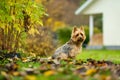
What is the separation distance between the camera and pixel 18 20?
13852 millimetres

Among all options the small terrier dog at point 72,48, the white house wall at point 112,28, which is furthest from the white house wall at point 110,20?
the small terrier dog at point 72,48

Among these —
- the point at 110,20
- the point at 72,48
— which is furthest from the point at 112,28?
the point at 72,48

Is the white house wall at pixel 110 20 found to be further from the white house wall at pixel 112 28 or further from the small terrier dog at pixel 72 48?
the small terrier dog at pixel 72 48

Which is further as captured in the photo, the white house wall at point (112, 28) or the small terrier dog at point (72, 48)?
the white house wall at point (112, 28)

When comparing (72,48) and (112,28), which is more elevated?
(112,28)

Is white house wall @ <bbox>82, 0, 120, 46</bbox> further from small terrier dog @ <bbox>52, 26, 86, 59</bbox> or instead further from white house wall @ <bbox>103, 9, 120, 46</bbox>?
small terrier dog @ <bbox>52, 26, 86, 59</bbox>

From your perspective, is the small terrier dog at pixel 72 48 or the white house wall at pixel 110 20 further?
the white house wall at pixel 110 20

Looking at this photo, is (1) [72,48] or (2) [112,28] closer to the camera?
(1) [72,48]

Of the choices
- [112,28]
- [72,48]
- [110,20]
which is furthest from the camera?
[110,20]

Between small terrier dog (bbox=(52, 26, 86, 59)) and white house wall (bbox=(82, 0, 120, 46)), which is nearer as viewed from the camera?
small terrier dog (bbox=(52, 26, 86, 59))

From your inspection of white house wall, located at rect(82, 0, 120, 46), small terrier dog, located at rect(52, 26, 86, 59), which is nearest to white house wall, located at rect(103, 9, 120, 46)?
white house wall, located at rect(82, 0, 120, 46)

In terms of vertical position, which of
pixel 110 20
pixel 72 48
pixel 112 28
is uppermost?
pixel 110 20

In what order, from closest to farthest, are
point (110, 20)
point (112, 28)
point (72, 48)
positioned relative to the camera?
point (72, 48) → point (112, 28) → point (110, 20)

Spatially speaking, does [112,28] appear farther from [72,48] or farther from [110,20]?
[72,48]
